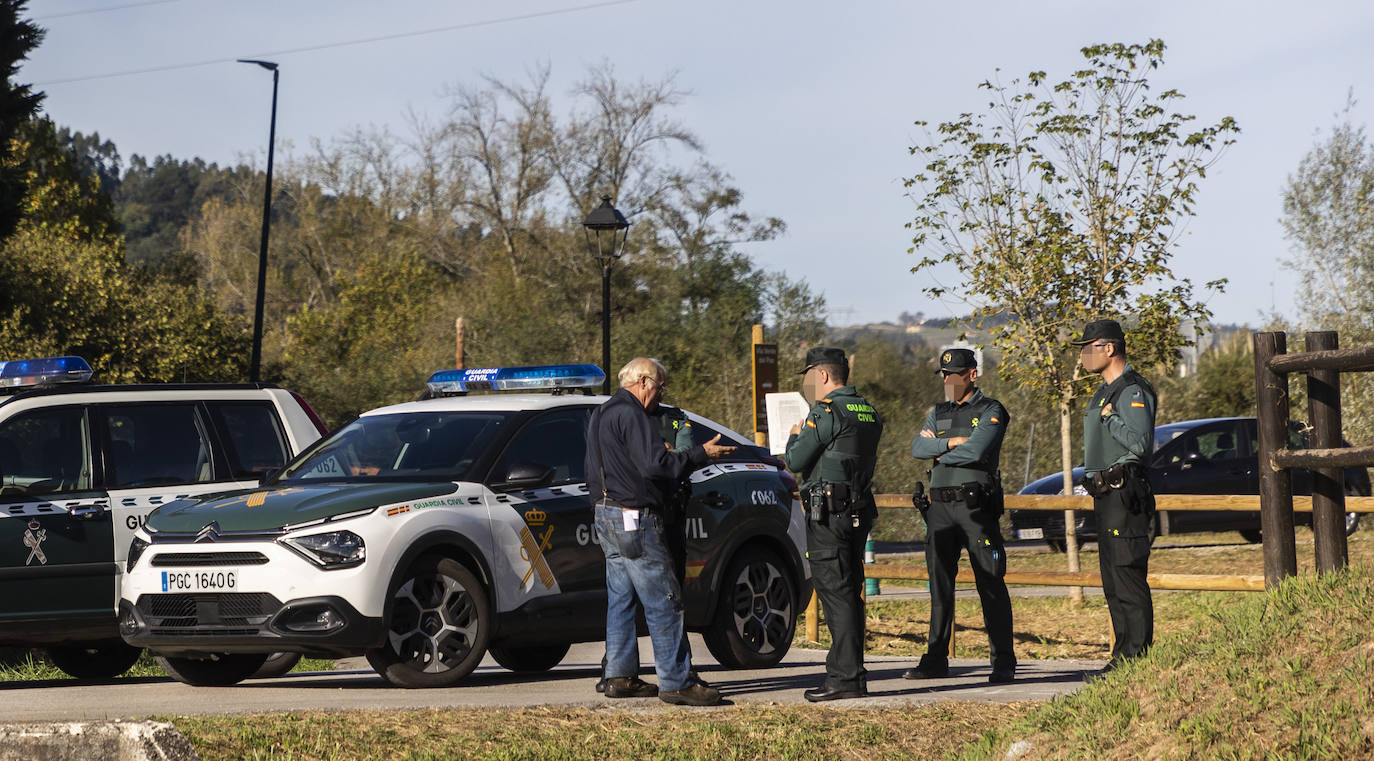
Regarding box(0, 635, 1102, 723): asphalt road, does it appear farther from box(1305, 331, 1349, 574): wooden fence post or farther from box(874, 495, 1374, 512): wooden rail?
box(1305, 331, 1349, 574): wooden fence post

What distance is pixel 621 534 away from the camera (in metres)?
8.01

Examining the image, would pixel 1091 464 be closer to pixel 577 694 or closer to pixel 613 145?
pixel 577 694

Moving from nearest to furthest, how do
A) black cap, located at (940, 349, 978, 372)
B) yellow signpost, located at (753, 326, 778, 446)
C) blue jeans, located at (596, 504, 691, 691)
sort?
blue jeans, located at (596, 504, 691, 691)
black cap, located at (940, 349, 978, 372)
yellow signpost, located at (753, 326, 778, 446)

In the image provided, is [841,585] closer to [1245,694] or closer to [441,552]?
[441,552]

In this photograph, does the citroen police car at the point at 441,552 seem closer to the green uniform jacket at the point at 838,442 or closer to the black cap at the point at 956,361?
the green uniform jacket at the point at 838,442

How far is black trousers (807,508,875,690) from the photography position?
8.29 meters

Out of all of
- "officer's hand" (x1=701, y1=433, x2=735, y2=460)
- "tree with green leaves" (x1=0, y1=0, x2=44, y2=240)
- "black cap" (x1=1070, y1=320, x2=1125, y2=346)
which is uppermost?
"tree with green leaves" (x1=0, y1=0, x2=44, y2=240)

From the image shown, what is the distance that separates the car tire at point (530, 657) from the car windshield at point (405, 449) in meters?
1.61

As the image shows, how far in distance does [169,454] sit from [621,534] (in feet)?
11.3

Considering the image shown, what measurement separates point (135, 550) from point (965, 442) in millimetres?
4481

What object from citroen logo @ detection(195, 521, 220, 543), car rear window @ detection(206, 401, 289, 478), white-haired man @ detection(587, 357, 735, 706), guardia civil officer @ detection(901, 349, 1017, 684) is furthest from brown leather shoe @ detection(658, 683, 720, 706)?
car rear window @ detection(206, 401, 289, 478)

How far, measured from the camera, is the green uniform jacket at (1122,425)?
810cm

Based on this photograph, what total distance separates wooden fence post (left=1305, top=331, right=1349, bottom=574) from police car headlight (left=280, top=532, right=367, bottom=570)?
4.69 metres

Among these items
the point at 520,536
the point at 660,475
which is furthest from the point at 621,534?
the point at 520,536
